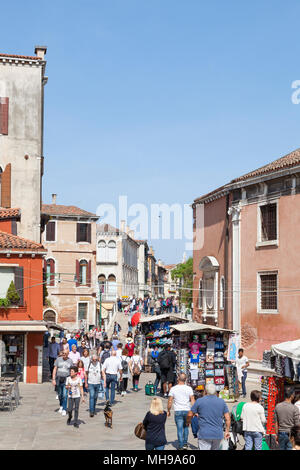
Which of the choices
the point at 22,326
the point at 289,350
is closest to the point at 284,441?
the point at 289,350

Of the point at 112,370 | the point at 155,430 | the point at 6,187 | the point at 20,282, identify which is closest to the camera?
the point at 155,430

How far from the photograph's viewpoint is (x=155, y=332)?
1013 inches

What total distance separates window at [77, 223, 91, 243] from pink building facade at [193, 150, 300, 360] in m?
30.0

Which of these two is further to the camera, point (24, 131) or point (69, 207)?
point (69, 207)

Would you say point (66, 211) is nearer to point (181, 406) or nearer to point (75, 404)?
point (75, 404)

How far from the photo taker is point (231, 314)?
27.4 metres

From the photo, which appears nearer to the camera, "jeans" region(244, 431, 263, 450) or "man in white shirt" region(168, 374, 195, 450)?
"jeans" region(244, 431, 263, 450)

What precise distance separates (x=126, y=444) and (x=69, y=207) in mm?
49354

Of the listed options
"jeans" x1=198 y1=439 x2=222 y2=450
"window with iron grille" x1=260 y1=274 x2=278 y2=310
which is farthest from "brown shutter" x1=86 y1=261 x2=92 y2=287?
"jeans" x1=198 y1=439 x2=222 y2=450

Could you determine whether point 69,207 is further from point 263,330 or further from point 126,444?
point 126,444

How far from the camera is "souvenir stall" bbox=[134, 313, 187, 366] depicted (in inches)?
993

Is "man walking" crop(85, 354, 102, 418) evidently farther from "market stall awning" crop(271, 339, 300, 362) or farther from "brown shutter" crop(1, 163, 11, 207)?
"brown shutter" crop(1, 163, 11, 207)

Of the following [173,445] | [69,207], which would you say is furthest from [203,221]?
[69,207]

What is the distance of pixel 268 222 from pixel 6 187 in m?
13.5
